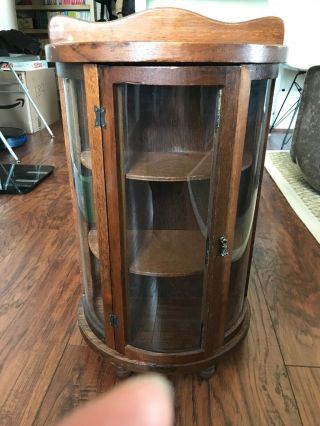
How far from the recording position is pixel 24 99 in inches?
137

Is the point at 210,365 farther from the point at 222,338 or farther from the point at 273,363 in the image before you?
the point at 273,363

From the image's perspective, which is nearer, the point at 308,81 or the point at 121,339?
the point at 121,339

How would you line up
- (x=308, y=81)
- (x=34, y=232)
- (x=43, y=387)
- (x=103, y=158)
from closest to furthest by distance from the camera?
(x=103, y=158) < (x=43, y=387) < (x=34, y=232) < (x=308, y=81)

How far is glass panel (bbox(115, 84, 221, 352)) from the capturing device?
789 millimetres

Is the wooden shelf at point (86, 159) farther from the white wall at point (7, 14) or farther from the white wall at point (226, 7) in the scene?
the white wall at point (7, 14)

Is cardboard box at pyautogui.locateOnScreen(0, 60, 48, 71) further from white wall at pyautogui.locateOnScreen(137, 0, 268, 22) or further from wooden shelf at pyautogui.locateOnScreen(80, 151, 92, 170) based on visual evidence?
wooden shelf at pyautogui.locateOnScreen(80, 151, 92, 170)

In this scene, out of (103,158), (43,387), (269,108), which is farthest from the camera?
(43,387)

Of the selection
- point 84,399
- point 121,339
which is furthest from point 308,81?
point 84,399

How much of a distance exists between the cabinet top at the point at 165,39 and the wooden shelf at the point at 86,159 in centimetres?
20

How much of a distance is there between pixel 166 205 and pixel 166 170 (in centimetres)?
16

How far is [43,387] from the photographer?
100 centimetres

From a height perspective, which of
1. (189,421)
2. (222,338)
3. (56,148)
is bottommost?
(56,148)

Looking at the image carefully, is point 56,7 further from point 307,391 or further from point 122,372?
point 307,391

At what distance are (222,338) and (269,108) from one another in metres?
0.60
